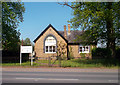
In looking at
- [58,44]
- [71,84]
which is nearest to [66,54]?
[58,44]

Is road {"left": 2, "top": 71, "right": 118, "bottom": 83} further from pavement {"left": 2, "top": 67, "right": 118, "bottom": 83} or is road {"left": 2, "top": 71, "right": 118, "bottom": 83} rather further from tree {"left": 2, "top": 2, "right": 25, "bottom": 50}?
tree {"left": 2, "top": 2, "right": 25, "bottom": 50}

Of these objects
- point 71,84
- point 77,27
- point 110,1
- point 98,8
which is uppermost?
point 110,1

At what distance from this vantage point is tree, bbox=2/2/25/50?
60.6 ft

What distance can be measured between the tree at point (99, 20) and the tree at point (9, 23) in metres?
9.53

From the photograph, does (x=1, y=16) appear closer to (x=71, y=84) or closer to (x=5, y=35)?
(x=5, y=35)

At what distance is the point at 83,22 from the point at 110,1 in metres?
4.21

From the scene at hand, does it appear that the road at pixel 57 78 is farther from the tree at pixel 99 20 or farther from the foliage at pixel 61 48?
the foliage at pixel 61 48

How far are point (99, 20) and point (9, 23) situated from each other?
13.9m

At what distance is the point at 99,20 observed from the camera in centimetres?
1402

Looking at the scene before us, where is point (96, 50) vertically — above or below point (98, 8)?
below

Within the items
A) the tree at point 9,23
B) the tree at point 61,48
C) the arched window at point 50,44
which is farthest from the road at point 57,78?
the arched window at point 50,44

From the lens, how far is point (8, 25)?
20.1 meters

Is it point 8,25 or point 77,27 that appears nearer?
point 77,27

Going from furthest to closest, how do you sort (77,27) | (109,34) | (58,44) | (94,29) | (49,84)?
(58,44) → (77,27) → (109,34) → (94,29) → (49,84)
